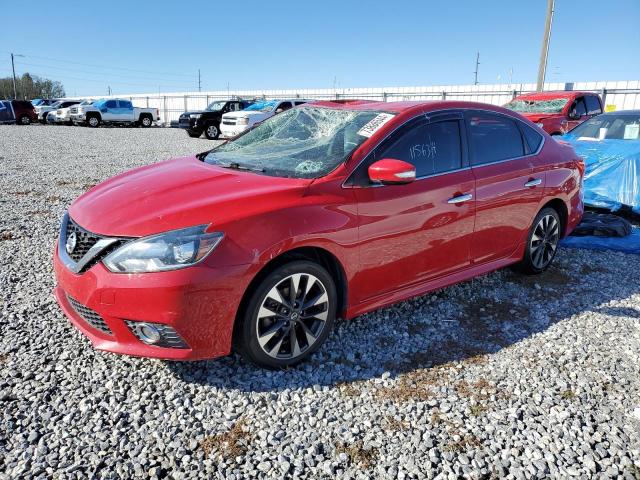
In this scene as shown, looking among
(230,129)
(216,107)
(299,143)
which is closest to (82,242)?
(299,143)

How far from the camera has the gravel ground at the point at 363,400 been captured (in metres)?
2.35

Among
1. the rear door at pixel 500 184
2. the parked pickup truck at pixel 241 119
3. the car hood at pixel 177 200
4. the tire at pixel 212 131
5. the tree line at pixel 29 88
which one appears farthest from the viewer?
the tree line at pixel 29 88

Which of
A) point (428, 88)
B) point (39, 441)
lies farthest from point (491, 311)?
point (428, 88)

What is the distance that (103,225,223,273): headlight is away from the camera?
8.50 ft

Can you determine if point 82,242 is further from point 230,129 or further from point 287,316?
point 230,129

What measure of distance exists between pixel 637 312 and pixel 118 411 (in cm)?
403

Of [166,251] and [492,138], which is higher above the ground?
[492,138]

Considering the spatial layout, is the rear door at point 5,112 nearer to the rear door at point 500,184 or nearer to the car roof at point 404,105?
the car roof at point 404,105

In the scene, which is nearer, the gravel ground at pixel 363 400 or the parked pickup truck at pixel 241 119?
the gravel ground at pixel 363 400

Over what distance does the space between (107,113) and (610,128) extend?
90.6ft

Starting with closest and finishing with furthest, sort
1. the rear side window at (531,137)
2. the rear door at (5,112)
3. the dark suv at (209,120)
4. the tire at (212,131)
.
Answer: the rear side window at (531,137)
the dark suv at (209,120)
the tire at (212,131)
the rear door at (5,112)

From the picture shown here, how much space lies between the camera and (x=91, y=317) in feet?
9.28

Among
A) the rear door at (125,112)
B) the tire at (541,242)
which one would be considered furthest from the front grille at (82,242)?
the rear door at (125,112)

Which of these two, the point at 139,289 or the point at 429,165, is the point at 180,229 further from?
the point at 429,165
